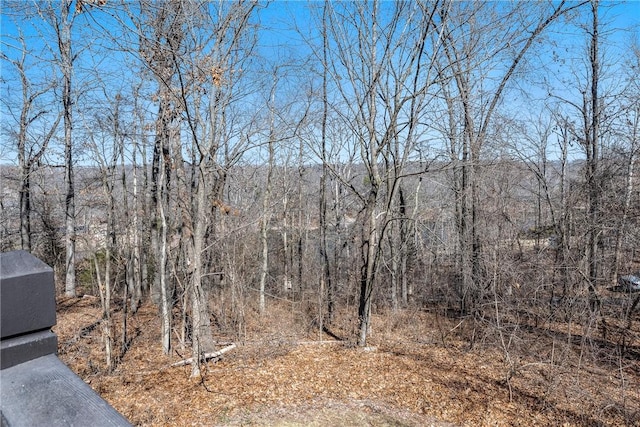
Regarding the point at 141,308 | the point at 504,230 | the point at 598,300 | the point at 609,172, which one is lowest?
the point at 141,308

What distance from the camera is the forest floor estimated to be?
4578 millimetres

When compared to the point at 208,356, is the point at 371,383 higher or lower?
lower

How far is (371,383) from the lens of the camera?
216 inches

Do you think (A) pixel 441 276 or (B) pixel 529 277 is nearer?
(B) pixel 529 277

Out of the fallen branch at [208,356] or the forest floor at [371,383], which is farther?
the fallen branch at [208,356]

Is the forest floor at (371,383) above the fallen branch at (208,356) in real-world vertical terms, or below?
below

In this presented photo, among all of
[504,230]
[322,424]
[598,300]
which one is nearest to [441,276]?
[504,230]

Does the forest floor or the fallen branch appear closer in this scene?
the forest floor

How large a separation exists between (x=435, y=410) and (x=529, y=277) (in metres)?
3.35

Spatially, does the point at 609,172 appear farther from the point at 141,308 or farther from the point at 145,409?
the point at 141,308

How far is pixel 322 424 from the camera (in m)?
4.47

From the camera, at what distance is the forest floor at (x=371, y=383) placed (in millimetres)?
4578

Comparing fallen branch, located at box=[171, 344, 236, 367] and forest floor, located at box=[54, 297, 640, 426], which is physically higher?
fallen branch, located at box=[171, 344, 236, 367]

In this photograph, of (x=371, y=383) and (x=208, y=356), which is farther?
(x=208, y=356)
